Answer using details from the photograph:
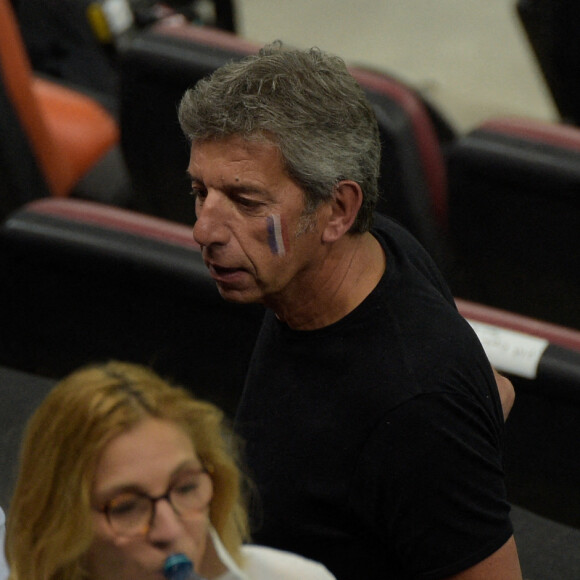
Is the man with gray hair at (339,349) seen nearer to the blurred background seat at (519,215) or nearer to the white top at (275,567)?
the white top at (275,567)

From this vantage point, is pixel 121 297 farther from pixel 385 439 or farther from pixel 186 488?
pixel 186 488

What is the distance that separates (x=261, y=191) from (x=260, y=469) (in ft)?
0.94

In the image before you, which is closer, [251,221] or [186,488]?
[186,488]

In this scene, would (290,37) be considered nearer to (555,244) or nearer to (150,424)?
(555,244)

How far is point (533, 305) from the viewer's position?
1972 mm

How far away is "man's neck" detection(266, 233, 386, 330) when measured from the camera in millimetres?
1083

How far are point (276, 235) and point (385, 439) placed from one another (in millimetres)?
217

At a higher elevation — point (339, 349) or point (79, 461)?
point (79, 461)

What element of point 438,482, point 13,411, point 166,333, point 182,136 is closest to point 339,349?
point 438,482

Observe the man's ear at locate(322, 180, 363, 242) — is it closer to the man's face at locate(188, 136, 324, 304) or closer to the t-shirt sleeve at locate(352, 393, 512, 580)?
the man's face at locate(188, 136, 324, 304)

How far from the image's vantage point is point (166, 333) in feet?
5.46

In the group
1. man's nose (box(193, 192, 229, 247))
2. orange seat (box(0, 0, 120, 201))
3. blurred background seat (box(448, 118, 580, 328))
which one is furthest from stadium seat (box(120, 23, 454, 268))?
man's nose (box(193, 192, 229, 247))

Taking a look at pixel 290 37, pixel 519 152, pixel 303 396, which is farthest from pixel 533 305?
pixel 290 37

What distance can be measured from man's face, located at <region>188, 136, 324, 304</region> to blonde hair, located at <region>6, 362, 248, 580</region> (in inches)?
8.9
